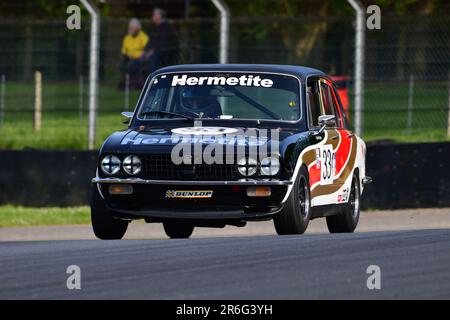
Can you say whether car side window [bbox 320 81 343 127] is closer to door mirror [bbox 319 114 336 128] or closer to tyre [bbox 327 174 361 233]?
door mirror [bbox 319 114 336 128]

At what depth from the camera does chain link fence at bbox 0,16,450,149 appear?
2162cm

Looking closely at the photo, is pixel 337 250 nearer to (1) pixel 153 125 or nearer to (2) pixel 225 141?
(2) pixel 225 141

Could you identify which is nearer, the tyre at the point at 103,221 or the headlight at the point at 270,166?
the headlight at the point at 270,166

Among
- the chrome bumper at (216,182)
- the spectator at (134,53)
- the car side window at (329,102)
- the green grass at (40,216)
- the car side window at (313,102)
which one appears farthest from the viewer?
the spectator at (134,53)

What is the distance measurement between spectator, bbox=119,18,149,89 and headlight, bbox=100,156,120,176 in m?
11.8

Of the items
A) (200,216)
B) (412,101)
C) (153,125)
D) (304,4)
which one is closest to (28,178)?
(153,125)

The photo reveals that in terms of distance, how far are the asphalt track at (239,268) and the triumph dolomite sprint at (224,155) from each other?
53 centimetres

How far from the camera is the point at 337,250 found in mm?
9672

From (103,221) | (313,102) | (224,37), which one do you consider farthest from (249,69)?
(224,37)

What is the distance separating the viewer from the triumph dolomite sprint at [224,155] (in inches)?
446

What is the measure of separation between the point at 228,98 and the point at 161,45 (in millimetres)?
10942

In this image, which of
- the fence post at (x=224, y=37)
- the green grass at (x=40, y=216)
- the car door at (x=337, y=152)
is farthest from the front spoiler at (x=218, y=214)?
the fence post at (x=224, y=37)

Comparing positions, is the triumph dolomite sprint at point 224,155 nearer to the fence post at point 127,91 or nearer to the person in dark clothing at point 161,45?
the person in dark clothing at point 161,45

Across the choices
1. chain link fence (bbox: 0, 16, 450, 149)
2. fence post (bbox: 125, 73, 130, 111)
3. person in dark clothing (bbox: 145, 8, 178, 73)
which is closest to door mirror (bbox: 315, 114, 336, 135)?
chain link fence (bbox: 0, 16, 450, 149)
